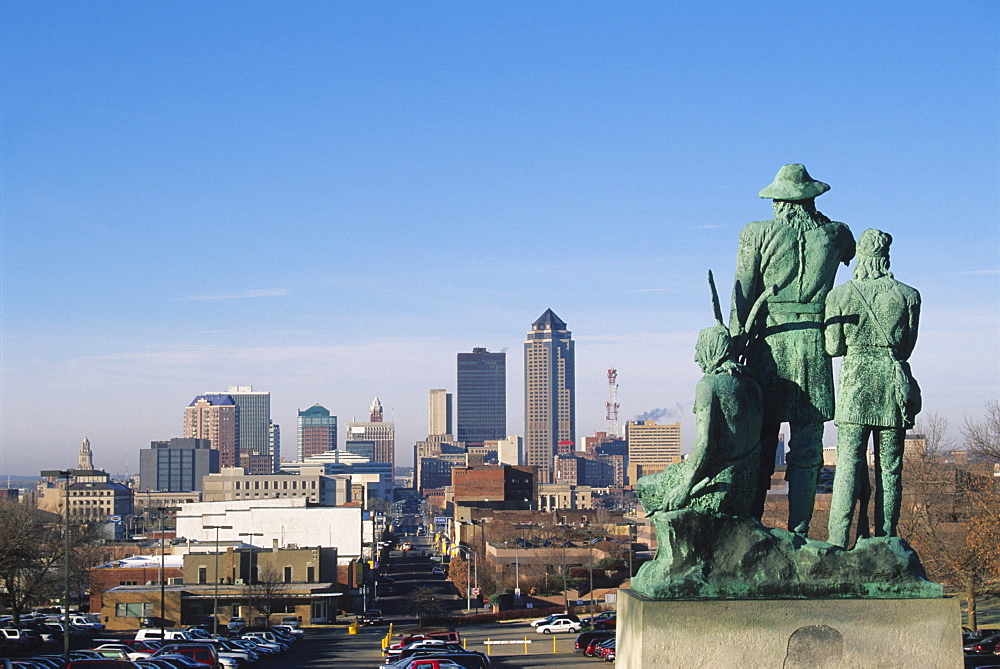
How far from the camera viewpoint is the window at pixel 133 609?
77500mm

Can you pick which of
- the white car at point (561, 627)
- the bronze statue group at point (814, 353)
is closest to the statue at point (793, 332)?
the bronze statue group at point (814, 353)

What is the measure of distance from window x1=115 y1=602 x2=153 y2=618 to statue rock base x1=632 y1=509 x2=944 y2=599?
6904 centimetres

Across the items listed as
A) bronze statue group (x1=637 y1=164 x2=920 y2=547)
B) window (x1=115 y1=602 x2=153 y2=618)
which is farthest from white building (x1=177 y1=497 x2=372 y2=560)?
bronze statue group (x1=637 y1=164 x2=920 y2=547)

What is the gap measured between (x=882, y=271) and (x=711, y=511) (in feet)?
12.3

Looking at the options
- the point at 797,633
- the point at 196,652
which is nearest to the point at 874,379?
the point at 797,633

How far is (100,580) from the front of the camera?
90500 mm

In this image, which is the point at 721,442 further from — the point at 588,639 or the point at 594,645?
the point at 588,639

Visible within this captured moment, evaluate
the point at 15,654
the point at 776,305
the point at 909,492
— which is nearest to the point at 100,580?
the point at 15,654

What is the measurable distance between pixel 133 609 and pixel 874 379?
7044cm

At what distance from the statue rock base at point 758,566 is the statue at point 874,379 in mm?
651

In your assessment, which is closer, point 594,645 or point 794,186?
point 794,186

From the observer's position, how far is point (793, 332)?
15266 mm

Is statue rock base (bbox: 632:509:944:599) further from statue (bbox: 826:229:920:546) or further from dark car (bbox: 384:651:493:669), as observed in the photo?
dark car (bbox: 384:651:493:669)

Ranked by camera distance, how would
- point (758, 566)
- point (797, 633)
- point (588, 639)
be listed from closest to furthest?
point (797, 633) < point (758, 566) < point (588, 639)
